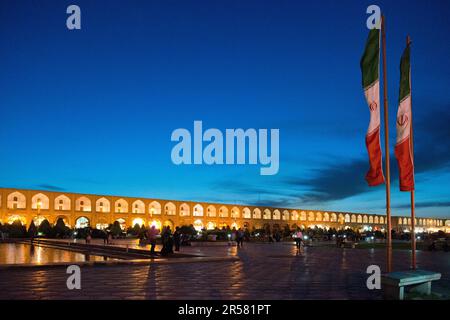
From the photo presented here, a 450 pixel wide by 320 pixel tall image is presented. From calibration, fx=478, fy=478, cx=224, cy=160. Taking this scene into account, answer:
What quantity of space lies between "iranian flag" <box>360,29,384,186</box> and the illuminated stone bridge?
3647 cm

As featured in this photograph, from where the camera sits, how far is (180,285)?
7594mm

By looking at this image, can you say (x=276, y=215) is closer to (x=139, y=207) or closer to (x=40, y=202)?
(x=139, y=207)

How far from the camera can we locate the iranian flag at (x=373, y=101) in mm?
7668

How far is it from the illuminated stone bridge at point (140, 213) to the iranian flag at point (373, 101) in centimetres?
3647

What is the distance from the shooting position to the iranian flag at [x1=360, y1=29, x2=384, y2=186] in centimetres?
767

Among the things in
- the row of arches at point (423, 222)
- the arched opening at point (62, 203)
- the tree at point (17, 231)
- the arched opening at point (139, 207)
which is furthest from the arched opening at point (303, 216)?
the tree at point (17, 231)

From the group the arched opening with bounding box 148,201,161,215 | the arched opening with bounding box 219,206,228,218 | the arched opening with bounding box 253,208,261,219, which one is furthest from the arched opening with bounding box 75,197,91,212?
the arched opening with bounding box 253,208,261,219

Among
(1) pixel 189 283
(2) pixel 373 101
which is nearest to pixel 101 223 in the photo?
(1) pixel 189 283

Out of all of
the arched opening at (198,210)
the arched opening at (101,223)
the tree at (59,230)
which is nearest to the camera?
the tree at (59,230)

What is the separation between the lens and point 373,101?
7672 mm

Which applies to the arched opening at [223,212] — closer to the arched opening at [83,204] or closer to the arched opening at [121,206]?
the arched opening at [121,206]

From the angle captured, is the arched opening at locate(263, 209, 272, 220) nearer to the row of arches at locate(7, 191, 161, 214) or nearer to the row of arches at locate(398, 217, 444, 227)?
the row of arches at locate(7, 191, 161, 214)
